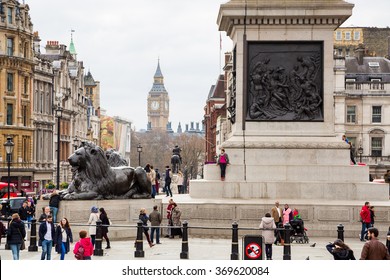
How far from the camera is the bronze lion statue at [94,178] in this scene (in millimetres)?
32188

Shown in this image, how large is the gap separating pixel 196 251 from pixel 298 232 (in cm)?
446

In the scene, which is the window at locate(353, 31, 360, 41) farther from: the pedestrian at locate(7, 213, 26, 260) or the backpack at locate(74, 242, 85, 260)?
the backpack at locate(74, 242, 85, 260)

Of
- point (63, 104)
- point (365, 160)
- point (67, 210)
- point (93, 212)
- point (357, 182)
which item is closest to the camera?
point (93, 212)

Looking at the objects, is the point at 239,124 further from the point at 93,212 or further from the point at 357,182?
the point at 93,212

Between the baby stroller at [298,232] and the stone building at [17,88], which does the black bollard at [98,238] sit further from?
the stone building at [17,88]

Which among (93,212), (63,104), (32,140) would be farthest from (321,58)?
(63,104)

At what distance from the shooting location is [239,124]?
123ft

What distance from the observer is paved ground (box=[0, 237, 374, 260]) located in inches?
1050

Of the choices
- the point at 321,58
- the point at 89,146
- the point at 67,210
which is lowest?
the point at 67,210

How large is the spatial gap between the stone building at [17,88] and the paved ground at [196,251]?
57106mm

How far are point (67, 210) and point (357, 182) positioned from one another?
10.9m

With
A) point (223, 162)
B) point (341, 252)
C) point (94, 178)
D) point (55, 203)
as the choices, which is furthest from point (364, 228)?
point (341, 252)

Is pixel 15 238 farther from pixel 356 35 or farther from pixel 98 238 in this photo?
pixel 356 35

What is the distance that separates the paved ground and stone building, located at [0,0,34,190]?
5711 cm
